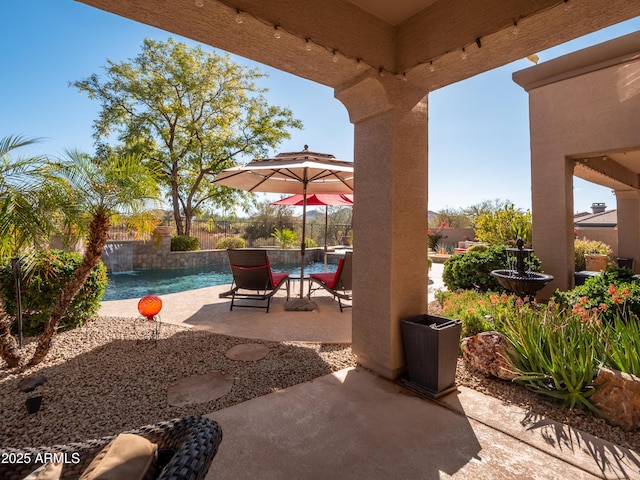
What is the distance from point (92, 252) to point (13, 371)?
1.31 meters

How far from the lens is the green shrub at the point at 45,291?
12.3ft

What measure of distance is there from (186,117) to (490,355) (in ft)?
53.1

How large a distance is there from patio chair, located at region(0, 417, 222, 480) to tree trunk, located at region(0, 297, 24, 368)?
2.59m

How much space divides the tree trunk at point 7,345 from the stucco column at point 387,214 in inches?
128

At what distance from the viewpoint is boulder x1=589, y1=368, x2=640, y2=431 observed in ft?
7.11

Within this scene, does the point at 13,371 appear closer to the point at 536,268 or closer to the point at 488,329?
the point at 488,329

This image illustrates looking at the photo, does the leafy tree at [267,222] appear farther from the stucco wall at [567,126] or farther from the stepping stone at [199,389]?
the stepping stone at [199,389]

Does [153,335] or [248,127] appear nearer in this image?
[153,335]

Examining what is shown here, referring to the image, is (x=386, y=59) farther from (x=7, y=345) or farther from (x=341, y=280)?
(x=7, y=345)

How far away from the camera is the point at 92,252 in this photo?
10.0ft

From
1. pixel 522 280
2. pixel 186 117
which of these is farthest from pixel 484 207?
pixel 522 280

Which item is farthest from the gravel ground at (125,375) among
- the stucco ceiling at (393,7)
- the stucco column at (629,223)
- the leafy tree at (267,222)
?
the leafy tree at (267,222)

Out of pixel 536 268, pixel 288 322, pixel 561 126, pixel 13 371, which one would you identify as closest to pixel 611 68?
pixel 561 126

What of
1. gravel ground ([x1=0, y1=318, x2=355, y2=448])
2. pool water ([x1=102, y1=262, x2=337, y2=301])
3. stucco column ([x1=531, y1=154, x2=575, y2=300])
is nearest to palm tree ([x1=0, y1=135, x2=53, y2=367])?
gravel ground ([x1=0, y1=318, x2=355, y2=448])
